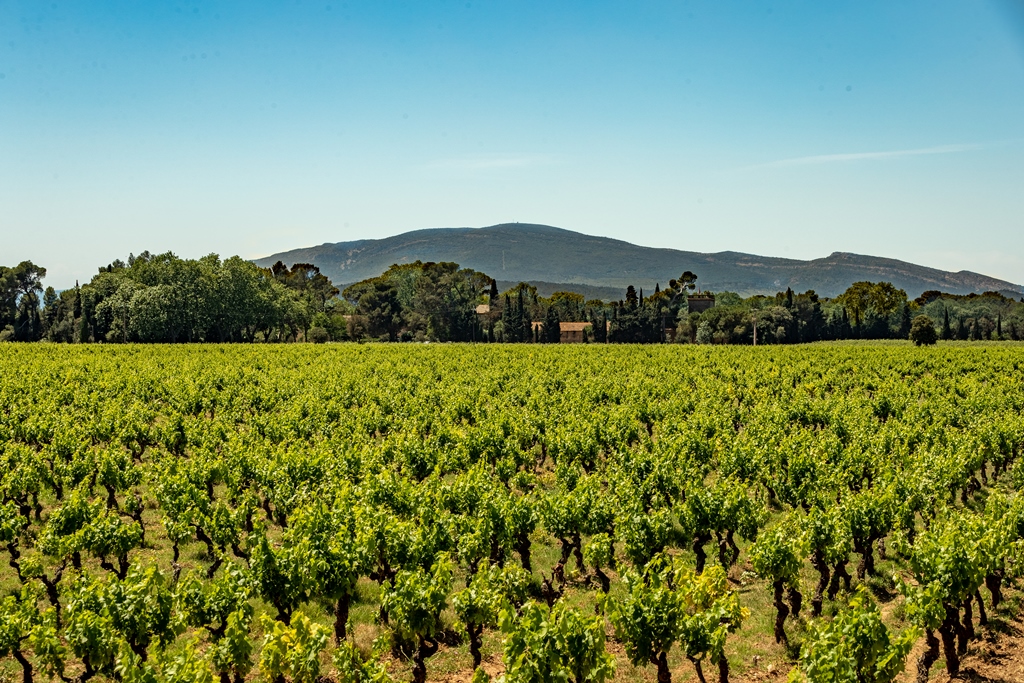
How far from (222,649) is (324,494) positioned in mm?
7336

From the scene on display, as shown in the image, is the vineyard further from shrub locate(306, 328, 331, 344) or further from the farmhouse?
the farmhouse

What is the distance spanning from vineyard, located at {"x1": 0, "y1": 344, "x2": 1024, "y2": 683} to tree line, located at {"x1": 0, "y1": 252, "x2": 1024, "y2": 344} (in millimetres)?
64787

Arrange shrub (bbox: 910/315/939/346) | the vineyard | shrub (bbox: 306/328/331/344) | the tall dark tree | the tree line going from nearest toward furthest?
1. the vineyard
2. shrub (bbox: 910/315/939/346)
3. the tree line
4. shrub (bbox: 306/328/331/344)
5. the tall dark tree

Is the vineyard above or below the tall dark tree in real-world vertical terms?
below

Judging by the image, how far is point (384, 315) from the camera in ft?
393

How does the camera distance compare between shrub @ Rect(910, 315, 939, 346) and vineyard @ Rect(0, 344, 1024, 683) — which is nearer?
vineyard @ Rect(0, 344, 1024, 683)

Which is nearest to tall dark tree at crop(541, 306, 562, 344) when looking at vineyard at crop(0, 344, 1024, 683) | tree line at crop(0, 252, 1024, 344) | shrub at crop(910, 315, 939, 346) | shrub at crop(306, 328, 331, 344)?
tree line at crop(0, 252, 1024, 344)

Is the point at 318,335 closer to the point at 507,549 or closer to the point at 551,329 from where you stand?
the point at 551,329

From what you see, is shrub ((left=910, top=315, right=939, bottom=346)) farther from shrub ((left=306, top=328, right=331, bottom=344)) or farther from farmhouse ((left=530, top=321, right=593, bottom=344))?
shrub ((left=306, top=328, right=331, bottom=344))

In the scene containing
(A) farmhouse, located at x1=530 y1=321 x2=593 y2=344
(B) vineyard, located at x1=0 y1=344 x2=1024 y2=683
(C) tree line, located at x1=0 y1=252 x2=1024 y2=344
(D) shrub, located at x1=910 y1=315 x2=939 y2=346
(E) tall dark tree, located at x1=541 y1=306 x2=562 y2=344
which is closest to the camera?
(B) vineyard, located at x1=0 y1=344 x2=1024 y2=683

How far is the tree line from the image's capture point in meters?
91.4

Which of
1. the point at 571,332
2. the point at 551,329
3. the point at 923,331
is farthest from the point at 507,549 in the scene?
the point at 571,332

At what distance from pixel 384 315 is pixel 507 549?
108 metres

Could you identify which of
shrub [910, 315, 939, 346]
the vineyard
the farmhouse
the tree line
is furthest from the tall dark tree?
the vineyard
